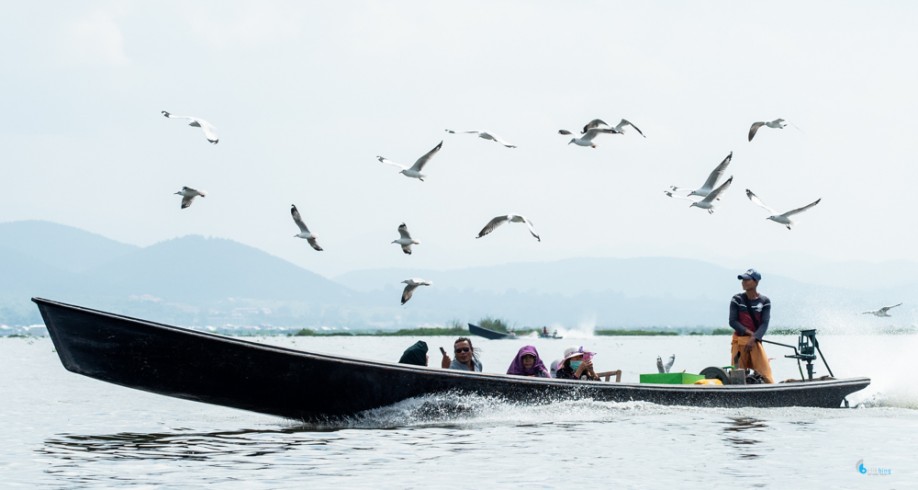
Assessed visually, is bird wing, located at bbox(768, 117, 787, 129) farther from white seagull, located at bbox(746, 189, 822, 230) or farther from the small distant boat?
the small distant boat

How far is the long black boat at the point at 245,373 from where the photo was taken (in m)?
18.0

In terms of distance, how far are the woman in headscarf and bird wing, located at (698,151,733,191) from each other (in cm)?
694

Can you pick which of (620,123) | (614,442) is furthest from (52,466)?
(620,123)

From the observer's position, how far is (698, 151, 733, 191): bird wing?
24875 mm

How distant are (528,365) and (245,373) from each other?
452cm

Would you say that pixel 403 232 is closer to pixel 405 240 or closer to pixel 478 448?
pixel 405 240

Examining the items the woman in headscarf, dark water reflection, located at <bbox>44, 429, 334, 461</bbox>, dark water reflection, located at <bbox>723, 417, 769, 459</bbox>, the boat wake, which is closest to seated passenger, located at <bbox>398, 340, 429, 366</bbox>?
the boat wake

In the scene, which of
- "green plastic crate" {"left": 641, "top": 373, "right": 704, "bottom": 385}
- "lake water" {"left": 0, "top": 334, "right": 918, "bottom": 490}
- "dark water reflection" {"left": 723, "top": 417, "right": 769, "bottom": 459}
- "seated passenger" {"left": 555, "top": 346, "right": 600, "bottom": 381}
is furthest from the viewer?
"green plastic crate" {"left": 641, "top": 373, "right": 704, "bottom": 385}

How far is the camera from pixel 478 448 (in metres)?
17.3

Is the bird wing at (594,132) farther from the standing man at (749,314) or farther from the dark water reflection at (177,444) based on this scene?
the dark water reflection at (177,444)

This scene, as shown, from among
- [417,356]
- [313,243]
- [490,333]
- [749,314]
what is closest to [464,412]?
[417,356]

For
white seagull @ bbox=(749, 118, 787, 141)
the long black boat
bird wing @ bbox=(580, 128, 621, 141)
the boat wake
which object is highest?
A: white seagull @ bbox=(749, 118, 787, 141)

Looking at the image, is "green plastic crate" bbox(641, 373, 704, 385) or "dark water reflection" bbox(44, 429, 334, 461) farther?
"green plastic crate" bbox(641, 373, 704, 385)

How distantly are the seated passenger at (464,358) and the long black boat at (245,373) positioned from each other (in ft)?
1.78
